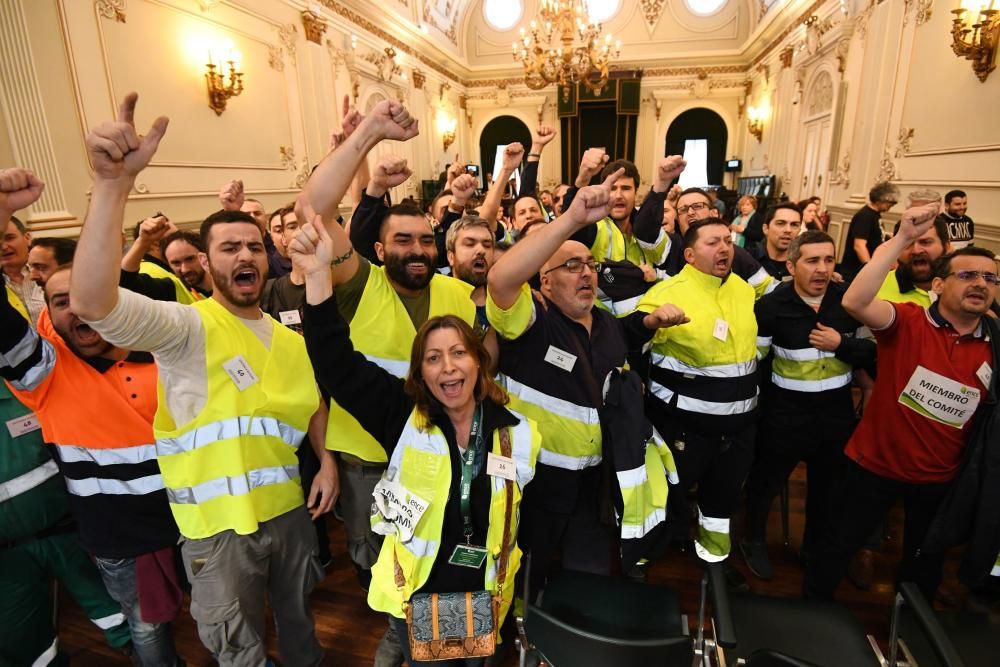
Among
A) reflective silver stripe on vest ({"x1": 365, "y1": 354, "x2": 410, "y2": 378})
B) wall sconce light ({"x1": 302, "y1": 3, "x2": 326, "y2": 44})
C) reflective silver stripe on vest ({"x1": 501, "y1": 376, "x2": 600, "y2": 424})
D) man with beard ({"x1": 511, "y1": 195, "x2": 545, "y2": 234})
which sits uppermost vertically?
wall sconce light ({"x1": 302, "y1": 3, "x2": 326, "y2": 44})

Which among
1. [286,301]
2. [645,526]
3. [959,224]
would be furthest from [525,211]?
[959,224]

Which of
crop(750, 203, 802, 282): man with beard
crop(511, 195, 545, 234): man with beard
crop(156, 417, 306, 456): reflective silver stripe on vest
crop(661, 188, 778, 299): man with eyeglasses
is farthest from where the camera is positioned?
crop(511, 195, 545, 234): man with beard

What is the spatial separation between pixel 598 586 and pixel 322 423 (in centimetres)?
115

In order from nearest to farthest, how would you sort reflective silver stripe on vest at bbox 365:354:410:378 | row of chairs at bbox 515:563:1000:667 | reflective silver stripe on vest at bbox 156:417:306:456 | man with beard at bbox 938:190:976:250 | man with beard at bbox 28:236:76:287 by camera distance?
row of chairs at bbox 515:563:1000:667 → reflective silver stripe on vest at bbox 156:417:306:456 → reflective silver stripe on vest at bbox 365:354:410:378 → man with beard at bbox 28:236:76:287 → man with beard at bbox 938:190:976:250

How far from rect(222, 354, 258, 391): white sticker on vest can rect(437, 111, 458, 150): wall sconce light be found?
40.0 ft

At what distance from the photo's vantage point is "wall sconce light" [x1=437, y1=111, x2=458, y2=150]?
12504mm

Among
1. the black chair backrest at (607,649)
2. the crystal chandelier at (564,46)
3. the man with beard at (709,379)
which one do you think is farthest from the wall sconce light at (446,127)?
the black chair backrest at (607,649)

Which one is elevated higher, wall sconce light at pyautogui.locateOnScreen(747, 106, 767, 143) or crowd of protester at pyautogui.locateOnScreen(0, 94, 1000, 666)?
wall sconce light at pyautogui.locateOnScreen(747, 106, 767, 143)

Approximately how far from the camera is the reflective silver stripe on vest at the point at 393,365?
177 centimetres

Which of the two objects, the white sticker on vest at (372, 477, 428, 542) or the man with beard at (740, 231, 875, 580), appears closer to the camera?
the white sticker on vest at (372, 477, 428, 542)

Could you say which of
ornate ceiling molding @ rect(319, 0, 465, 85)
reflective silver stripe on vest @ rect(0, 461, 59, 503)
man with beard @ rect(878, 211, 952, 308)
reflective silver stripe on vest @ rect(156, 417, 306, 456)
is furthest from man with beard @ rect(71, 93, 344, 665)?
ornate ceiling molding @ rect(319, 0, 465, 85)

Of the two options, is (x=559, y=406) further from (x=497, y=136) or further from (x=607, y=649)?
(x=497, y=136)

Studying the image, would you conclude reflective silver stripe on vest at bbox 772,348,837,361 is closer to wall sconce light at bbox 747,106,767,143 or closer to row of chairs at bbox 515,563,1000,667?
row of chairs at bbox 515,563,1000,667

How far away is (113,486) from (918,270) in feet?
11.3
